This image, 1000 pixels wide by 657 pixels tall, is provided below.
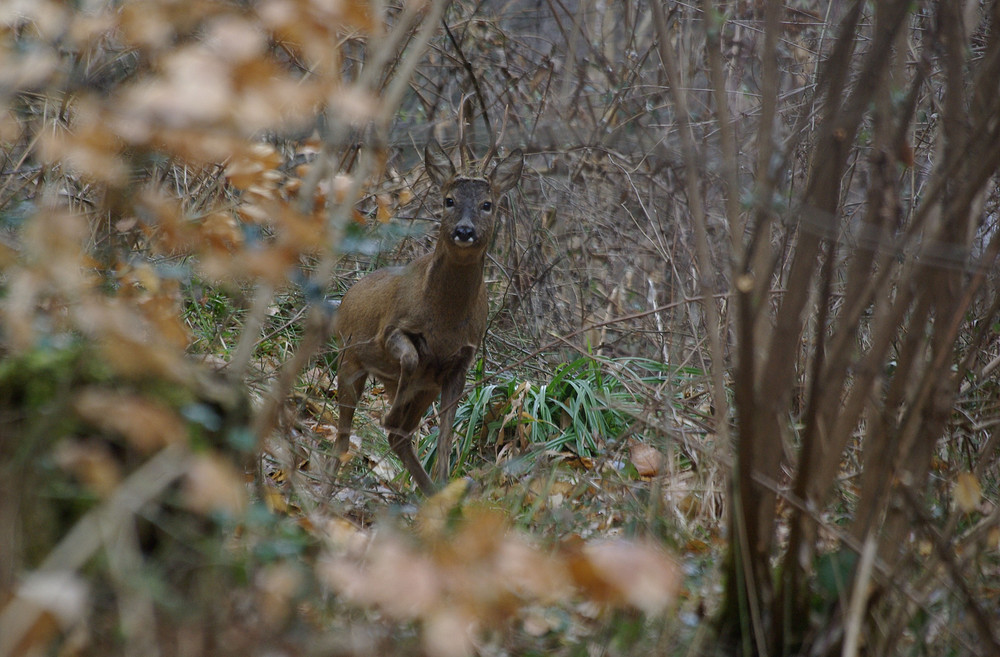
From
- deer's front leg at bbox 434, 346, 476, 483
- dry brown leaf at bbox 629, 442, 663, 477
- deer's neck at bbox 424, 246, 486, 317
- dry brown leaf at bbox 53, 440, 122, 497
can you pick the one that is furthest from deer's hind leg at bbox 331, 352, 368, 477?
dry brown leaf at bbox 53, 440, 122, 497

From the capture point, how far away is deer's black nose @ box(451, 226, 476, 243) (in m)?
6.95

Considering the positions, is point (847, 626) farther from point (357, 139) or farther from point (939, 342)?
point (357, 139)

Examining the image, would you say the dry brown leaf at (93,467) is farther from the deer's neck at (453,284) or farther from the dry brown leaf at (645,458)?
the deer's neck at (453,284)

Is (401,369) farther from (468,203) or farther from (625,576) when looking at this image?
(625,576)

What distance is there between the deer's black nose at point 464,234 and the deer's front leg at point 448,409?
73 centimetres

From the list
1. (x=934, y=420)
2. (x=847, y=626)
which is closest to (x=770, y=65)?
(x=934, y=420)

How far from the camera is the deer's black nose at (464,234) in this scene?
6.95 meters

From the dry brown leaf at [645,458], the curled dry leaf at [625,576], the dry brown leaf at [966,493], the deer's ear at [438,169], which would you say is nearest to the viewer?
the curled dry leaf at [625,576]

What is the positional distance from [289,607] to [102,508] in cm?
44

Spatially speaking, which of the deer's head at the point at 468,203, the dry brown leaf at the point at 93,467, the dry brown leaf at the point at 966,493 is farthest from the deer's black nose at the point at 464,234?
the dry brown leaf at the point at 93,467

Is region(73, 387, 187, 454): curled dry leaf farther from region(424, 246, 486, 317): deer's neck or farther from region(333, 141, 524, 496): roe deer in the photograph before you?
region(424, 246, 486, 317): deer's neck

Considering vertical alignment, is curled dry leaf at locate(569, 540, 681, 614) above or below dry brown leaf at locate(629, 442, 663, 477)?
above

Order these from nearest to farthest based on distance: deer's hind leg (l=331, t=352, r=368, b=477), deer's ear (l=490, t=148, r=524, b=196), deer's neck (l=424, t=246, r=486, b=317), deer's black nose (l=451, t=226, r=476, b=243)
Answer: deer's hind leg (l=331, t=352, r=368, b=477)
deer's black nose (l=451, t=226, r=476, b=243)
deer's neck (l=424, t=246, r=486, b=317)
deer's ear (l=490, t=148, r=524, b=196)

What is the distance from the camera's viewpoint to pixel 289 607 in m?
2.20
